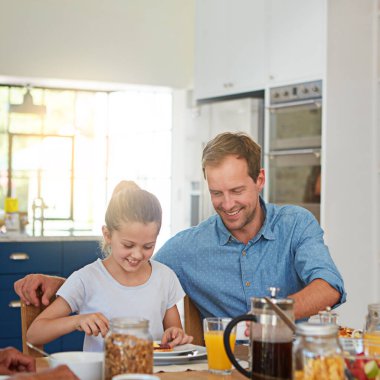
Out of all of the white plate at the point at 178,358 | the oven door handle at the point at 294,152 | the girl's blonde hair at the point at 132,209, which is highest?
the oven door handle at the point at 294,152

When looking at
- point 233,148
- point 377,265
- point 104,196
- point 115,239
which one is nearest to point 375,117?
point 377,265

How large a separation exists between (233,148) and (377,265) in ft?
7.69

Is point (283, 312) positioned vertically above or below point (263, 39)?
below

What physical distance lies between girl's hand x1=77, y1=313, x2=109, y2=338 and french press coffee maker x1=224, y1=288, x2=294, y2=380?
399 mm

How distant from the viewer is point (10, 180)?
355 inches

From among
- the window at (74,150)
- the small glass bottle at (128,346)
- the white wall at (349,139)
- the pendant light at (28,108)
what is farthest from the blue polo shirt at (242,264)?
the window at (74,150)

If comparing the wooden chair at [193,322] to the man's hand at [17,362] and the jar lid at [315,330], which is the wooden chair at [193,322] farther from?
the jar lid at [315,330]

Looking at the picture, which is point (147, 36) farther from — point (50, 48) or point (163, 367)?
point (163, 367)

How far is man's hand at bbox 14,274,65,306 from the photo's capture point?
2168 mm

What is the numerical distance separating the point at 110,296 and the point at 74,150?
23.9 ft

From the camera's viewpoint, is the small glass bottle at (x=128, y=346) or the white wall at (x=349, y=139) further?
the white wall at (x=349, y=139)

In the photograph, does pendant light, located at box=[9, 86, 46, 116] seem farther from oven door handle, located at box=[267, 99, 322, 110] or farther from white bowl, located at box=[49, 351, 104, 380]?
white bowl, located at box=[49, 351, 104, 380]

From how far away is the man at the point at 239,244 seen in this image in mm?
2424

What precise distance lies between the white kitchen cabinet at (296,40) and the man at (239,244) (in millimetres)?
2430
